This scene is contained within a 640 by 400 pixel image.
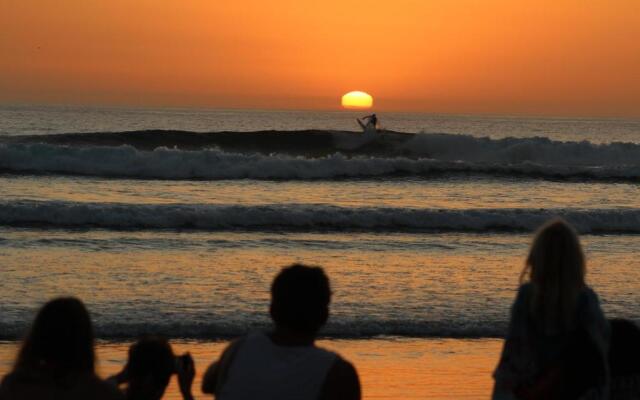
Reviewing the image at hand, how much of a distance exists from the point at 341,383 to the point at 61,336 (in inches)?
33.4

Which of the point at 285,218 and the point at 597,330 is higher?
the point at 597,330

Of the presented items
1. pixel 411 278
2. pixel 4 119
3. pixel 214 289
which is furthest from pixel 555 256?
pixel 4 119

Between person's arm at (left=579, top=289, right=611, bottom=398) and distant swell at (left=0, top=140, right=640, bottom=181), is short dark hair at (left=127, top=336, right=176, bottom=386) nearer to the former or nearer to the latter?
person's arm at (left=579, top=289, right=611, bottom=398)

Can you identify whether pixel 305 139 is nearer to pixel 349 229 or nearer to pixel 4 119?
pixel 349 229

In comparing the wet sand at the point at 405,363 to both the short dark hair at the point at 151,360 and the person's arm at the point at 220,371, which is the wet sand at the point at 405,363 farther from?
the person's arm at the point at 220,371

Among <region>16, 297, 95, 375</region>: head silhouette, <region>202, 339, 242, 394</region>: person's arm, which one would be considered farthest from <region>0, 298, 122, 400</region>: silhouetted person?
<region>202, 339, 242, 394</region>: person's arm

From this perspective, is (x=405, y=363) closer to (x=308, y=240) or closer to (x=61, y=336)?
(x=61, y=336)

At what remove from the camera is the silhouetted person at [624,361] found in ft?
13.6

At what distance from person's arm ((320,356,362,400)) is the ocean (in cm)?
404

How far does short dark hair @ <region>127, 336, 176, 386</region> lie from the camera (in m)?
4.23

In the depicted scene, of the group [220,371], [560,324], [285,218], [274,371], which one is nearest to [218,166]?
[285,218]

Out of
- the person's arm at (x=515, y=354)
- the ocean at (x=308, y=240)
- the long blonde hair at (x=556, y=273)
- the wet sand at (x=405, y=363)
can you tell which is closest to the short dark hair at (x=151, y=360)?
the person's arm at (x=515, y=354)

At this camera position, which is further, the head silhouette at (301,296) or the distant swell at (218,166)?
the distant swell at (218,166)

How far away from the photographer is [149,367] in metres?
4.26
